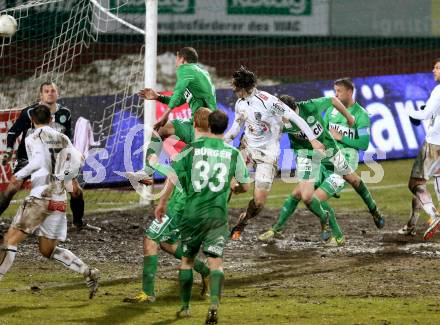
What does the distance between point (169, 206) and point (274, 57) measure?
58.6 ft

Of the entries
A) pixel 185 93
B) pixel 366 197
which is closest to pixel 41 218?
pixel 185 93

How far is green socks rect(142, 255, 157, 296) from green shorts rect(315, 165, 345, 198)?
434cm

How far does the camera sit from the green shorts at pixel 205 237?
9.77 m

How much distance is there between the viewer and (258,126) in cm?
1370

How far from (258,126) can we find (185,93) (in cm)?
112

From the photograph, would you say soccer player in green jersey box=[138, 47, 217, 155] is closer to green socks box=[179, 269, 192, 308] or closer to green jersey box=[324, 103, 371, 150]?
green jersey box=[324, 103, 371, 150]

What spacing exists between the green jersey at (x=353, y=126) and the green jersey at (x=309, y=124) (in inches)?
22.8

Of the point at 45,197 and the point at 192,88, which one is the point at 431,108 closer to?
the point at 192,88

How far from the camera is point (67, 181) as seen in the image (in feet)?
36.4

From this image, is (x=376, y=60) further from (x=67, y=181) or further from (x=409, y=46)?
(x=67, y=181)

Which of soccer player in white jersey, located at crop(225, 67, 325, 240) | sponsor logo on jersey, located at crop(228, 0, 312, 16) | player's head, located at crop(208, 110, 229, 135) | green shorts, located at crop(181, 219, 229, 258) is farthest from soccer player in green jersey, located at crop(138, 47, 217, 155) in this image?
sponsor logo on jersey, located at crop(228, 0, 312, 16)

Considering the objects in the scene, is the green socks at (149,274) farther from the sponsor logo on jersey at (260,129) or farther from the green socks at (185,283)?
the sponsor logo on jersey at (260,129)

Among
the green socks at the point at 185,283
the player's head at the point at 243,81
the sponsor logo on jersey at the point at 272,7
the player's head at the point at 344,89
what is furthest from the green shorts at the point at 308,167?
the sponsor logo on jersey at the point at 272,7

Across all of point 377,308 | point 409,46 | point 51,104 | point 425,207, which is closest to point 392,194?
point 425,207
